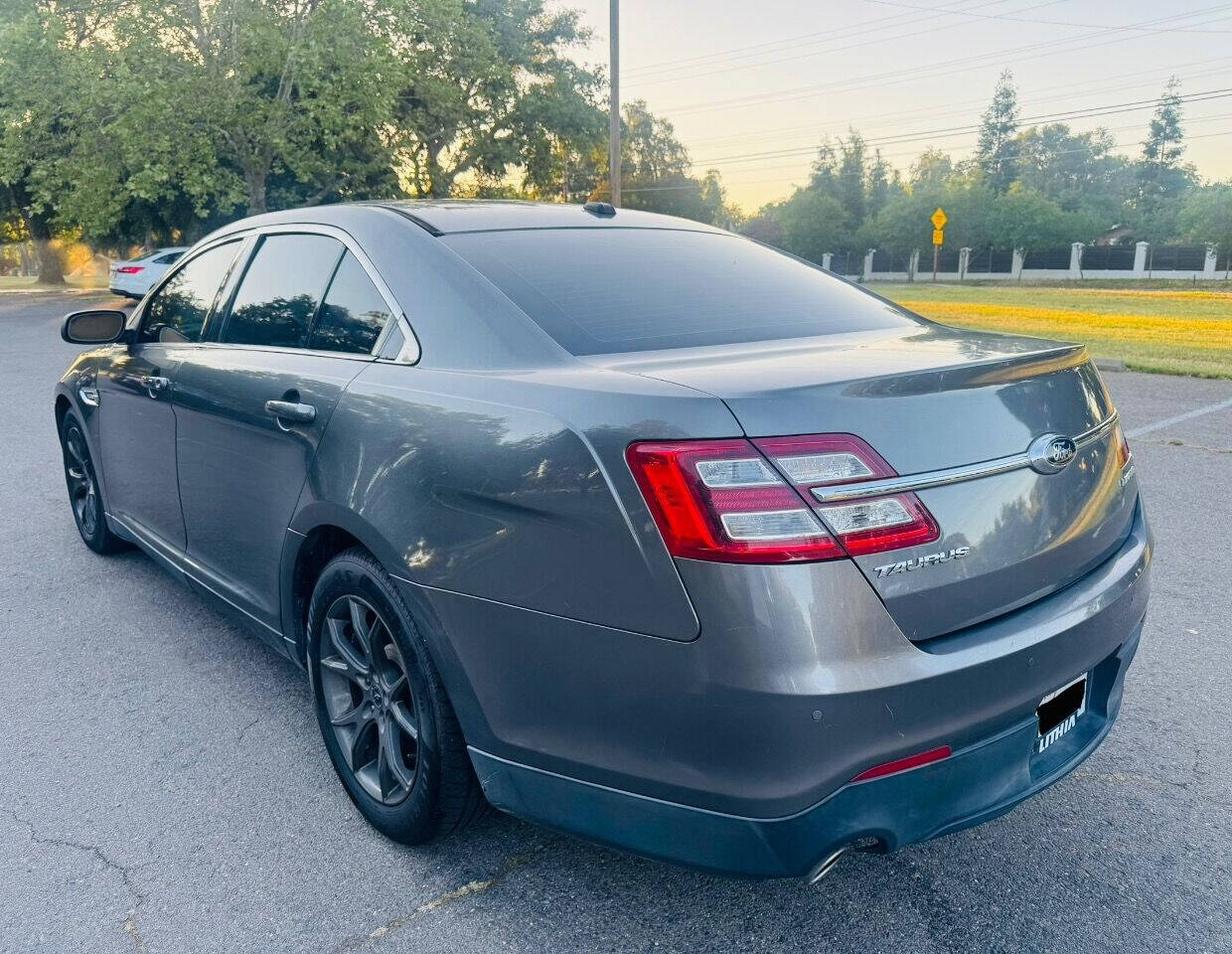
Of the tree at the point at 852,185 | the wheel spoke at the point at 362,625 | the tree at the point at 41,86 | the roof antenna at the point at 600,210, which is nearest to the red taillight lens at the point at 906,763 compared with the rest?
the wheel spoke at the point at 362,625

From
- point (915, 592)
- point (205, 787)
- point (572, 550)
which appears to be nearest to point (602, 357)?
point (572, 550)

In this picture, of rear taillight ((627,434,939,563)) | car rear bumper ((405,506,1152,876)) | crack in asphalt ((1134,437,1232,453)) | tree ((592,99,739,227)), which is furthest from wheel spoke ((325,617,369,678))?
tree ((592,99,739,227))

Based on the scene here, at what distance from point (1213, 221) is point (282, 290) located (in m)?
63.7

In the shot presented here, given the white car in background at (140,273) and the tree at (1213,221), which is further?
the tree at (1213,221)

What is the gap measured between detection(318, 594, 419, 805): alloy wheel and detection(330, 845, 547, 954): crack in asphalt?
0.26m

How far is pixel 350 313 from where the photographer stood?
113 inches

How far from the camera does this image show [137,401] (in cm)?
401

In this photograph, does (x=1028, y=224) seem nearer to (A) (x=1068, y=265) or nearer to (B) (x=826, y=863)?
(A) (x=1068, y=265)

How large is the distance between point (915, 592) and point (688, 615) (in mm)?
422

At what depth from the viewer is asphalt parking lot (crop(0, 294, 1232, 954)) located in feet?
7.49

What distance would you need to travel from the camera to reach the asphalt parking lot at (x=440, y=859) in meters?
2.28

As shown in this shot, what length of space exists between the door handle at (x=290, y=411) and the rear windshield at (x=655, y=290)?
23.2 inches

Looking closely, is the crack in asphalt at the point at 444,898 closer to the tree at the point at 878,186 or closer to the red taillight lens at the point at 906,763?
the red taillight lens at the point at 906,763

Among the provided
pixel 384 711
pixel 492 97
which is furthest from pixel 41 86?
pixel 384 711
